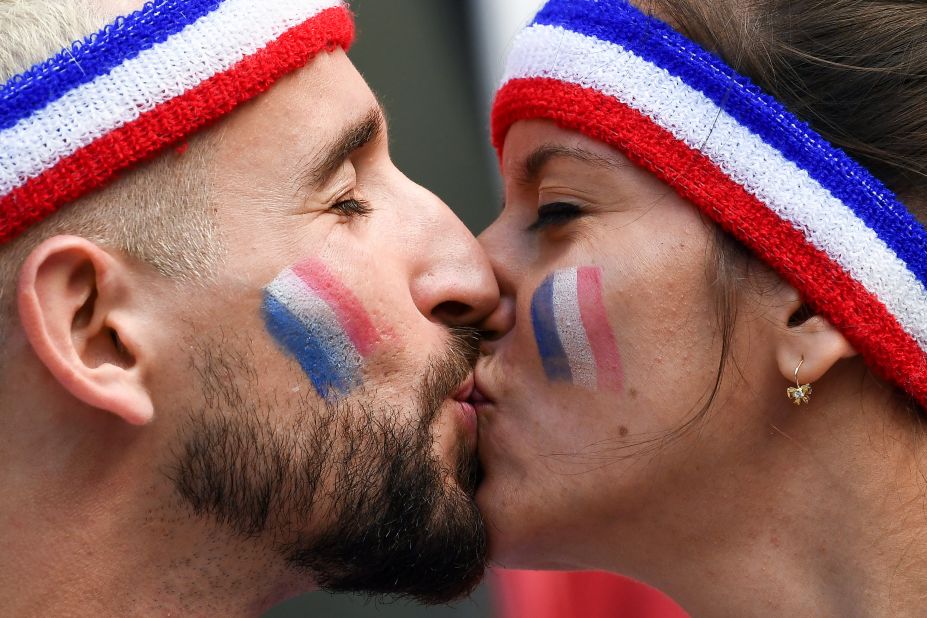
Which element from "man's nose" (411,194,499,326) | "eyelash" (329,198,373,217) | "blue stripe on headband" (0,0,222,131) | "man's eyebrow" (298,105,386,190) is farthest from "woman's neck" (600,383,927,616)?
"blue stripe on headband" (0,0,222,131)

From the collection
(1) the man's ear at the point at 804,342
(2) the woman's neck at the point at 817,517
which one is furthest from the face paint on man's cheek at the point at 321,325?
(1) the man's ear at the point at 804,342

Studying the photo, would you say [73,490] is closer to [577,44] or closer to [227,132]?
[227,132]

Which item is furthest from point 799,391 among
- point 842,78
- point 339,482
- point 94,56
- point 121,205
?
point 94,56

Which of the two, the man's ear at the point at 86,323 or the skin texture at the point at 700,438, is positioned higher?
the man's ear at the point at 86,323

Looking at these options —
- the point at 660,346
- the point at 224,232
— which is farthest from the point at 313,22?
the point at 660,346

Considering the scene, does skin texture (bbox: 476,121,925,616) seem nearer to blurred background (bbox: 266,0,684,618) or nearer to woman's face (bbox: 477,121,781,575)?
woman's face (bbox: 477,121,781,575)

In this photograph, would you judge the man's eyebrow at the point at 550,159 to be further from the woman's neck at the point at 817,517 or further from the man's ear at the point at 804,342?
the woman's neck at the point at 817,517

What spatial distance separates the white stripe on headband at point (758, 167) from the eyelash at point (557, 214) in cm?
28

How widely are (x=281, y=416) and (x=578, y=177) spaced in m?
0.87

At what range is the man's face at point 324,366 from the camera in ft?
7.07

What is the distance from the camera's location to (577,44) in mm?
2389

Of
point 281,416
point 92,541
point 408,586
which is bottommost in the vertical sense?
point 408,586

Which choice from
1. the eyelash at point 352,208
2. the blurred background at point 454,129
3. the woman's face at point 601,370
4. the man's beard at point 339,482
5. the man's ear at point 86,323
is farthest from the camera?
the blurred background at point 454,129

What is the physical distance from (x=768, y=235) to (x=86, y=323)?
1.45 meters
